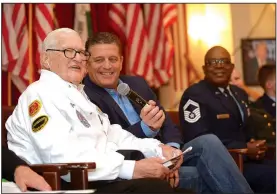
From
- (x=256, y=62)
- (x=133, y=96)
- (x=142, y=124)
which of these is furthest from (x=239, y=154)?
(x=256, y=62)

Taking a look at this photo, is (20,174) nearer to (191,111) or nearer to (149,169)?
(149,169)

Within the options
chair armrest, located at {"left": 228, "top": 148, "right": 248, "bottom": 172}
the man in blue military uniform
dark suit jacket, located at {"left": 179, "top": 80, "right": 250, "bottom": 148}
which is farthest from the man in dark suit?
chair armrest, located at {"left": 228, "top": 148, "right": 248, "bottom": 172}

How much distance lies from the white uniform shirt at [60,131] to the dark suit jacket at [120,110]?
406mm

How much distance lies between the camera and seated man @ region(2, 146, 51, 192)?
84.7 inches

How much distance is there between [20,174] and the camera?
2184 mm

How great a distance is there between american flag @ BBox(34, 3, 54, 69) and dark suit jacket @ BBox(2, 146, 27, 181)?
Result: 7.44 ft

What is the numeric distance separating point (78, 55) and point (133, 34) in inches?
101

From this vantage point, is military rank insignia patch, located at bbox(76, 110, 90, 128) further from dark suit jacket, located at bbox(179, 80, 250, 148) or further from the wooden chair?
dark suit jacket, located at bbox(179, 80, 250, 148)

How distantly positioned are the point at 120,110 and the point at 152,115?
28 cm

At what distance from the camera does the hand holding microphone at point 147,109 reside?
2.62m

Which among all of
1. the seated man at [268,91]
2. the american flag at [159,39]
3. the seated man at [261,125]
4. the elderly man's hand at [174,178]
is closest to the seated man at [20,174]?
the elderly man's hand at [174,178]

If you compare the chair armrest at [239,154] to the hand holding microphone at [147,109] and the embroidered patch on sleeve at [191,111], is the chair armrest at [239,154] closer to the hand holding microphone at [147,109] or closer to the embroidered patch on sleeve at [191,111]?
the embroidered patch on sleeve at [191,111]

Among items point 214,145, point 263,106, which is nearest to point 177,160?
point 214,145

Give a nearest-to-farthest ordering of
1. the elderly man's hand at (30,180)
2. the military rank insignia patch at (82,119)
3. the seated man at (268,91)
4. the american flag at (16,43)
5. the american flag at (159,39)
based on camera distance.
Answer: the elderly man's hand at (30,180)
the military rank insignia patch at (82,119)
the seated man at (268,91)
the american flag at (16,43)
the american flag at (159,39)
